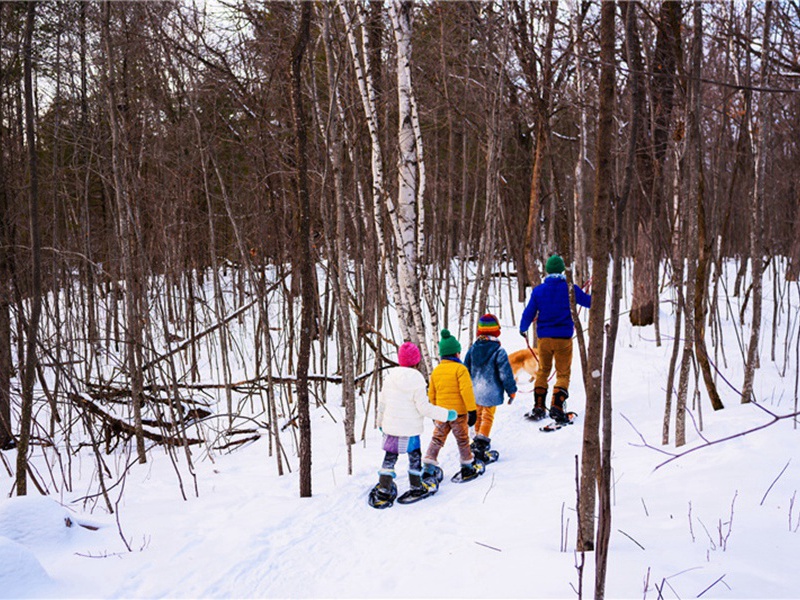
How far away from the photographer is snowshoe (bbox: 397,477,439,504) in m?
A: 4.96

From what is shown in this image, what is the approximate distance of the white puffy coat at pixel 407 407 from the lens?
5.05 meters

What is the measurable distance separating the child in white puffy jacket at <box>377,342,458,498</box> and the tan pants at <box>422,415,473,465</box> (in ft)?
0.74

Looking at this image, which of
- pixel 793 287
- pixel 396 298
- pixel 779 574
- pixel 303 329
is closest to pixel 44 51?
pixel 396 298

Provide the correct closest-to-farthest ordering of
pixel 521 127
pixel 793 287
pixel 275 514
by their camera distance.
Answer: pixel 275 514
pixel 521 127
pixel 793 287

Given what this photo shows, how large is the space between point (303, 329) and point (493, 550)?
7.67ft

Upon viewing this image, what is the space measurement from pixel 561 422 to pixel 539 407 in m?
0.41

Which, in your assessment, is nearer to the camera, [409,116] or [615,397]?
[409,116]

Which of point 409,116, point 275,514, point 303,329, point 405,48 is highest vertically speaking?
point 405,48

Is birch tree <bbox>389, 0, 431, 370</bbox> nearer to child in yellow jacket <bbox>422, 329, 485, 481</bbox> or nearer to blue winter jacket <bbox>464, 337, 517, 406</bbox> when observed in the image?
blue winter jacket <bbox>464, 337, 517, 406</bbox>

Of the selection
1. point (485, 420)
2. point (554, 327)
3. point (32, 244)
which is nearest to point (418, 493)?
point (485, 420)

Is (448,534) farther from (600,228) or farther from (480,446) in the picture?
(600,228)

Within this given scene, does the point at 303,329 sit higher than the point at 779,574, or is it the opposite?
the point at 303,329

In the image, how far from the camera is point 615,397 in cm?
777

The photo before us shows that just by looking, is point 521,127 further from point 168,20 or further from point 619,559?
point 619,559
